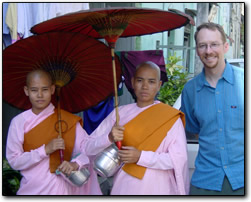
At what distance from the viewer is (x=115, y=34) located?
2.63 m

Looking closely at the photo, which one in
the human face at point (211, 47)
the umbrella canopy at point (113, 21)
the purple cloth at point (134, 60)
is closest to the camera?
the umbrella canopy at point (113, 21)

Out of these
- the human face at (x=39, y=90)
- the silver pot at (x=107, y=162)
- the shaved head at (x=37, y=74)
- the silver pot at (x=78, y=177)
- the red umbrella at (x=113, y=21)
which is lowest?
the silver pot at (x=78, y=177)

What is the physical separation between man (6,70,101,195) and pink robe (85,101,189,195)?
280mm

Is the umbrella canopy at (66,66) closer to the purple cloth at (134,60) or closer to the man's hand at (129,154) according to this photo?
the man's hand at (129,154)

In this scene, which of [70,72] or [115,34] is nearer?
[115,34]

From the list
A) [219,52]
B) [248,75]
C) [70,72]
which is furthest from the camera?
[70,72]

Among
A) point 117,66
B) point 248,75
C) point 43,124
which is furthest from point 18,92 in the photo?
point 248,75

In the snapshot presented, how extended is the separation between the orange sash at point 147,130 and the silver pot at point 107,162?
0.18 meters

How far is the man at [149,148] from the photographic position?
2.52 meters

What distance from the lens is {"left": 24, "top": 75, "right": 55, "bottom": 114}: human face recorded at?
104 inches

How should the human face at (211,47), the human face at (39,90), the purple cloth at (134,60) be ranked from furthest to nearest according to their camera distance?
1. the purple cloth at (134,60)
2. the human face at (39,90)
3. the human face at (211,47)

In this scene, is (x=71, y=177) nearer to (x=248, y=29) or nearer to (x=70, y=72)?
(x=70, y=72)

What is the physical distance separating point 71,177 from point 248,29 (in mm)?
1924

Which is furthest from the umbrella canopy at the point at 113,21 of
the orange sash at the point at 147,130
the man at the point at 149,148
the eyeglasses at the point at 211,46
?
the orange sash at the point at 147,130
